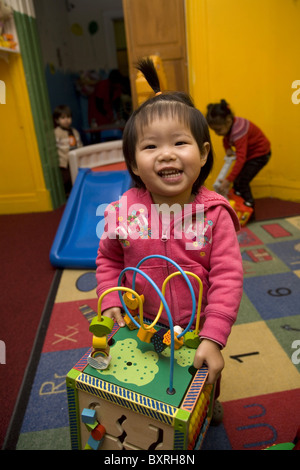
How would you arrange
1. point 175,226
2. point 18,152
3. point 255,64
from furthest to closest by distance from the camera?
point 18,152, point 255,64, point 175,226

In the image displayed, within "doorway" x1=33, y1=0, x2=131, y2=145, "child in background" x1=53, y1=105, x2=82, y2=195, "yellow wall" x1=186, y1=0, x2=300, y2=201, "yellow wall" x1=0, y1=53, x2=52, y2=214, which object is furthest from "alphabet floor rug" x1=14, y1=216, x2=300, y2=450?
"doorway" x1=33, y1=0, x2=131, y2=145

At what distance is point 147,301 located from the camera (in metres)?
0.82

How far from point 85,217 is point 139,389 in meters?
1.66

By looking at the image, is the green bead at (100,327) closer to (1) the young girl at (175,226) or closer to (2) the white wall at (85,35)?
(1) the young girl at (175,226)

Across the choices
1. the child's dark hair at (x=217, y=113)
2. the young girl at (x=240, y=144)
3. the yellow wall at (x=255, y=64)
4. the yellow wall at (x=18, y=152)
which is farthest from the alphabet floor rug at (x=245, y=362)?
the yellow wall at (x=18, y=152)

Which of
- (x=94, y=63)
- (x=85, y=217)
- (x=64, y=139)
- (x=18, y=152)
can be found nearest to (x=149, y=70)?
(x=85, y=217)

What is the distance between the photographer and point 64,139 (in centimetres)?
328

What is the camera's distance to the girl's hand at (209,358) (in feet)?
2.20

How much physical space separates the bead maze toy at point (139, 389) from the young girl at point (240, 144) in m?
1.74

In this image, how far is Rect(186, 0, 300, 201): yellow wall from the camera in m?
2.36

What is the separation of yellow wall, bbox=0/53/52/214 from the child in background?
1.25ft

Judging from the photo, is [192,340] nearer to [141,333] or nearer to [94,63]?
[141,333]

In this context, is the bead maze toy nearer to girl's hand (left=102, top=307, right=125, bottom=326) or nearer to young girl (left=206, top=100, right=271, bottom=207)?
girl's hand (left=102, top=307, right=125, bottom=326)
